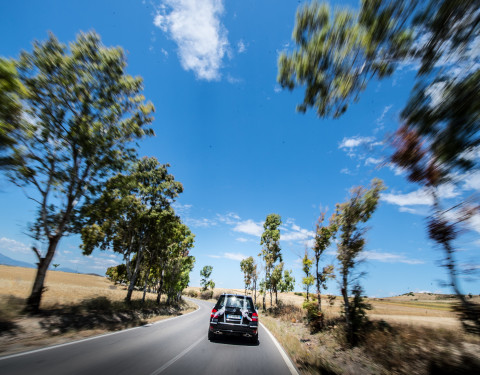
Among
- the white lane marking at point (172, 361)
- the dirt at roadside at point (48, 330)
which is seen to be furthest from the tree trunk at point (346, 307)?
the dirt at roadside at point (48, 330)

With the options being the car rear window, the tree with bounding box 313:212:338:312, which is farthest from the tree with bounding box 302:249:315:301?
the car rear window

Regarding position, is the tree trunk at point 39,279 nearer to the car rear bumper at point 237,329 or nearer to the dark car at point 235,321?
the dark car at point 235,321

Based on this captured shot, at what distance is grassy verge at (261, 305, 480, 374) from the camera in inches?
207

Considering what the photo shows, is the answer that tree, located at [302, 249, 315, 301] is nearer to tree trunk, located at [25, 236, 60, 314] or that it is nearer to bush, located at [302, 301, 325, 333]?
bush, located at [302, 301, 325, 333]

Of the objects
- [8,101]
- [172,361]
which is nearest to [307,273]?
[172,361]

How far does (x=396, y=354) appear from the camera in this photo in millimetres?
6398

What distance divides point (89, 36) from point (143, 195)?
11.7 meters

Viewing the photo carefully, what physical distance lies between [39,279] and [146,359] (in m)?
8.28

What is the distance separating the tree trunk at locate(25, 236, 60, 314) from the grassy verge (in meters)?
11.1

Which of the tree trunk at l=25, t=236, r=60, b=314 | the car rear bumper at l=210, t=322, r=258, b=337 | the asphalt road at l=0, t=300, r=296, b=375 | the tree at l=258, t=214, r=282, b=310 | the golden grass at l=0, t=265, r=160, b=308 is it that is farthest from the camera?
the tree at l=258, t=214, r=282, b=310

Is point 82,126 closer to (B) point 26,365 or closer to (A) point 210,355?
(B) point 26,365

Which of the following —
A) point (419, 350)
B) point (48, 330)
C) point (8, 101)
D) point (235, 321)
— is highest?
point (8, 101)

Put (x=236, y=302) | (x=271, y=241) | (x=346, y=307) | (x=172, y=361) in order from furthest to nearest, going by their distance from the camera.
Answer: (x=271, y=241)
(x=346, y=307)
(x=236, y=302)
(x=172, y=361)

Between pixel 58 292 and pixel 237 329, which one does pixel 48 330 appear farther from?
pixel 58 292
